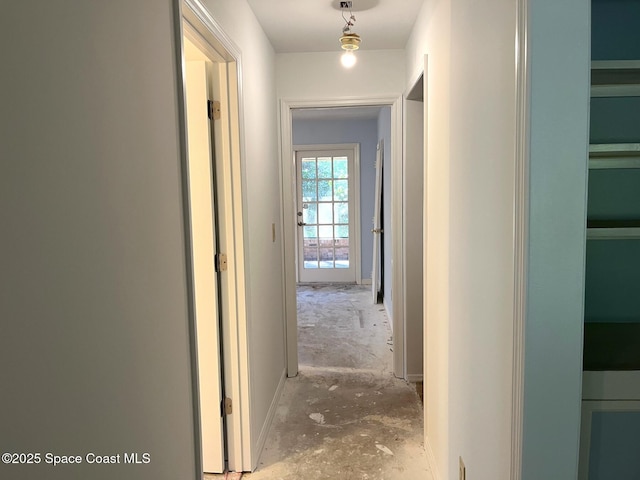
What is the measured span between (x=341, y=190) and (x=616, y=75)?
544 cm

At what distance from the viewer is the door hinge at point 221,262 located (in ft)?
7.43

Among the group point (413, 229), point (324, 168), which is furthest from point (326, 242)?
point (413, 229)

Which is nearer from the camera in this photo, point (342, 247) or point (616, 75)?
point (616, 75)

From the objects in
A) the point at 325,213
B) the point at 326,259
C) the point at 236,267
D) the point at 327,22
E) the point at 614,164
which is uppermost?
the point at 327,22

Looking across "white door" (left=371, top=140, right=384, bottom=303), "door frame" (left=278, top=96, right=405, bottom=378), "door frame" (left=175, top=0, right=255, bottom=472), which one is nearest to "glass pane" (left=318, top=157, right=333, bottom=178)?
"white door" (left=371, top=140, right=384, bottom=303)

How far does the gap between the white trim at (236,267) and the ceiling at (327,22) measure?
1.87ft

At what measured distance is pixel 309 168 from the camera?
6.95m

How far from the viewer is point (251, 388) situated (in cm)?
242

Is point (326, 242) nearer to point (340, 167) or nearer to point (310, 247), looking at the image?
point (310, 247)

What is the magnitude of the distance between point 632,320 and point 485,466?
2.81 ft

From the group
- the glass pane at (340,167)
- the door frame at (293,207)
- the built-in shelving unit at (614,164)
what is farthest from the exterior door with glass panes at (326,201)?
the built-in shelving unit at (614,164)

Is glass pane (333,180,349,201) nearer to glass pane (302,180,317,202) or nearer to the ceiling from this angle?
glass pane (302,180,317,202)

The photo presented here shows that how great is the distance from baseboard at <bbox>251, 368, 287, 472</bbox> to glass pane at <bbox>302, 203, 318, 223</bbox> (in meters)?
3.60

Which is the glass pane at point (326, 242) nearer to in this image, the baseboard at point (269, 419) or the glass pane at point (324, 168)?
the glass pane at point (324, 168)
